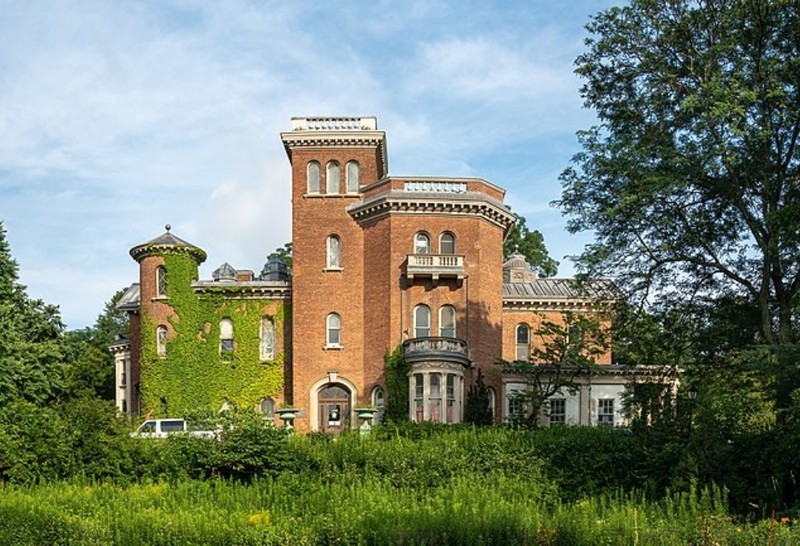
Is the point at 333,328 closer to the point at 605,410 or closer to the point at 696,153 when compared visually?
the point at 605,410

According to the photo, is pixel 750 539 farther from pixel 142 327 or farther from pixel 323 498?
pixel 142 327

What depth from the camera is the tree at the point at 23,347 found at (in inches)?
1371

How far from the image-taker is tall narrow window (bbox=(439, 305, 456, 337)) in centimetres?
4122

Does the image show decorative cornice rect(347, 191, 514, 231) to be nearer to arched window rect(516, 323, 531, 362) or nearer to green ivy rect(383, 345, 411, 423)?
green ivy rect(383, 345, 411, 423)

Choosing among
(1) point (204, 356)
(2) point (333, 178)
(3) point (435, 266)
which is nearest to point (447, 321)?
(3) point (435, 266)

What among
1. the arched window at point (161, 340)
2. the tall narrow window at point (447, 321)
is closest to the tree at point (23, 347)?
the arched window at point (161, 340)

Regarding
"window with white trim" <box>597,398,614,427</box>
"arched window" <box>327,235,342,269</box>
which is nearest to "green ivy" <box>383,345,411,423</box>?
"arched window" <box>327,235,342,269</box>

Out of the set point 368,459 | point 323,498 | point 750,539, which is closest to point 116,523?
point 323,498

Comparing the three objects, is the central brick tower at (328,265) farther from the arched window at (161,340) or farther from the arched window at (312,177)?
the arched window at (161,340)

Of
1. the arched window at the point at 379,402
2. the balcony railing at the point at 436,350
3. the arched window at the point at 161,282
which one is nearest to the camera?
the balcony railing at the point at 436,350

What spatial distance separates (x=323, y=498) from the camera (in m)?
20.5

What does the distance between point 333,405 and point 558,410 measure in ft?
33.3

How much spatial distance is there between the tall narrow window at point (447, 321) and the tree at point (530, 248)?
88.5 ft

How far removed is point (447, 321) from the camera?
41.3 metres
